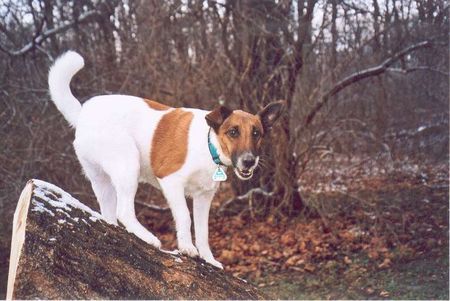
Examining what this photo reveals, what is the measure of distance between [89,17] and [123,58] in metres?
0.78

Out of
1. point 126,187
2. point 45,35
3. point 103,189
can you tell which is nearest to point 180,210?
point 126,187

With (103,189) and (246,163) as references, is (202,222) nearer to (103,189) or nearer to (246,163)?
(103,189)

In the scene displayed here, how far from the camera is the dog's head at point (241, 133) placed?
139 inches

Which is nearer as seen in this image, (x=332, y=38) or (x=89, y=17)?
(x=332, y=38)

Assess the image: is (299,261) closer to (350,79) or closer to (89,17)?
(350,79)

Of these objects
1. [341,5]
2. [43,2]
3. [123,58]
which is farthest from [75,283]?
[43,2]

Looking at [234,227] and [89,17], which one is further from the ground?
[89,17]

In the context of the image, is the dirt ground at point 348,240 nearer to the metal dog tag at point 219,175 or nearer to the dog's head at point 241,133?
the metal dog tag at point 219,175

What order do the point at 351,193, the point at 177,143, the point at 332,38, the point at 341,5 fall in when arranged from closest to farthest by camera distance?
1. the point at 177,143
2. the point at 341,5
3. the point at 332,38
4. the point at 351,193

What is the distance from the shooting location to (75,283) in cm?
323

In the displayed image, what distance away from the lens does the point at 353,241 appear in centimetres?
871

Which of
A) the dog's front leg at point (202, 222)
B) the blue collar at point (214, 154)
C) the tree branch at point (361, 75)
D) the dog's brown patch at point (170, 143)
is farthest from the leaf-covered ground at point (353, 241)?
the blue collar at point (214, 154)

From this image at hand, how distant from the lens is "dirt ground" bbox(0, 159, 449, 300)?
742cm

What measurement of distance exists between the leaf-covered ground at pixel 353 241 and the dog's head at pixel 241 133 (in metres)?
4.00
